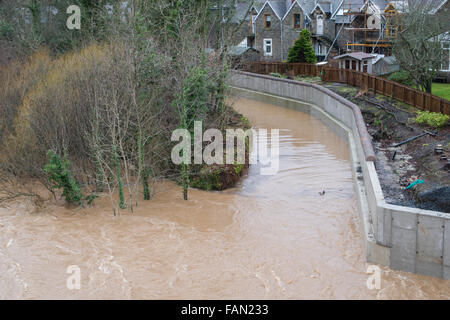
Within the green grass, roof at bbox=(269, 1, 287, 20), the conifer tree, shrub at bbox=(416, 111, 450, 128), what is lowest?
shrub at bbox=(416, 111, 450, 128)

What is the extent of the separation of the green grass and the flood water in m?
12.2

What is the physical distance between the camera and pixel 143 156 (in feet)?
62.6

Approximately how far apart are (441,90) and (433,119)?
1270 centimetres

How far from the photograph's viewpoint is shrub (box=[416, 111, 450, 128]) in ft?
73.9

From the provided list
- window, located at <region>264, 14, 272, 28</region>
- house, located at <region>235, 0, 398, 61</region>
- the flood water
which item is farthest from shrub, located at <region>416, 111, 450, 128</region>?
window, located at <region>264, 14, 272, 28</region>

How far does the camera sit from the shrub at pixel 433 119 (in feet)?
73.9

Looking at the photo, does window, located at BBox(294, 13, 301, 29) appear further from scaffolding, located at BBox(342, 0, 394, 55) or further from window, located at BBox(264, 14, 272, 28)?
scaffolding, located at BBox(342, 0, 394, 55)

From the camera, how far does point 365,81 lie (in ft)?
110

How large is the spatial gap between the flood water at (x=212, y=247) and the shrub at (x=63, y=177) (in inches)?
22.8

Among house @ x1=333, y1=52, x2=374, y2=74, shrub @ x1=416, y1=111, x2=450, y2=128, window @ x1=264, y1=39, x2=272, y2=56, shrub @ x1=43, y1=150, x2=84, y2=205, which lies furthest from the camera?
window @ x1=264, y1=39, x2=272, y2=56

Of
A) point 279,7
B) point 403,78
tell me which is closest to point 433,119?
point 403,78

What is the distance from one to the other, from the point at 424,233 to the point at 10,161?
51.0ft

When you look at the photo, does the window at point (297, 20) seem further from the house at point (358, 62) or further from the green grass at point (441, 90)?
the green grass at point (441, 90)
